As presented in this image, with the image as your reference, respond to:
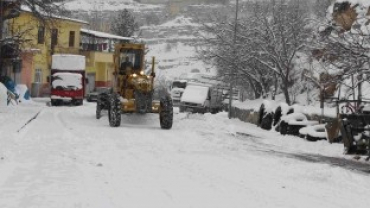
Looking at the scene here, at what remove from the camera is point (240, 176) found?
35.2ft

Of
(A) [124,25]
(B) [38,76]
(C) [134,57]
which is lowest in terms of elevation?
(B) [38,76]

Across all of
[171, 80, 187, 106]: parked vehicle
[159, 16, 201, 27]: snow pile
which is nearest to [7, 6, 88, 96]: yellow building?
[171, 80, 187, 106]: parked vehicle

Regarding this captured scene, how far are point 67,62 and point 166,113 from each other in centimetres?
2004

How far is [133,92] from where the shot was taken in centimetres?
2184

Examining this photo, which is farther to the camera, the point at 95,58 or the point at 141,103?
the point at 95,58

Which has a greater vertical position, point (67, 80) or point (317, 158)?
point (67, 80)

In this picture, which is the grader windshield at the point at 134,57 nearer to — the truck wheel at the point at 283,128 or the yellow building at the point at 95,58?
the truck wheel at the point at 283,128

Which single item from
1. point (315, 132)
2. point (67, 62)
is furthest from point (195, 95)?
point (315, 132)

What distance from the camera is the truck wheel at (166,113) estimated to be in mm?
20375

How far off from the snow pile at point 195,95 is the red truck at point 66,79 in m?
6.78

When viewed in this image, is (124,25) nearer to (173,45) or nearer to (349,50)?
(173,45)

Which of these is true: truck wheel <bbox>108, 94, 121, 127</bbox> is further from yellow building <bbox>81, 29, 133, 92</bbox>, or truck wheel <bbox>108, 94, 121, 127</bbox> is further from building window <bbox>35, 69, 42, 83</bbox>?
yellow building <bbox>81, 29, 133, 92</bbox>

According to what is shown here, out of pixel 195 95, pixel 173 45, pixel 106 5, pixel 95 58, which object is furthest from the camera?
pixel 106 5

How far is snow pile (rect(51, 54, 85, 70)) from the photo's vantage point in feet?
127
